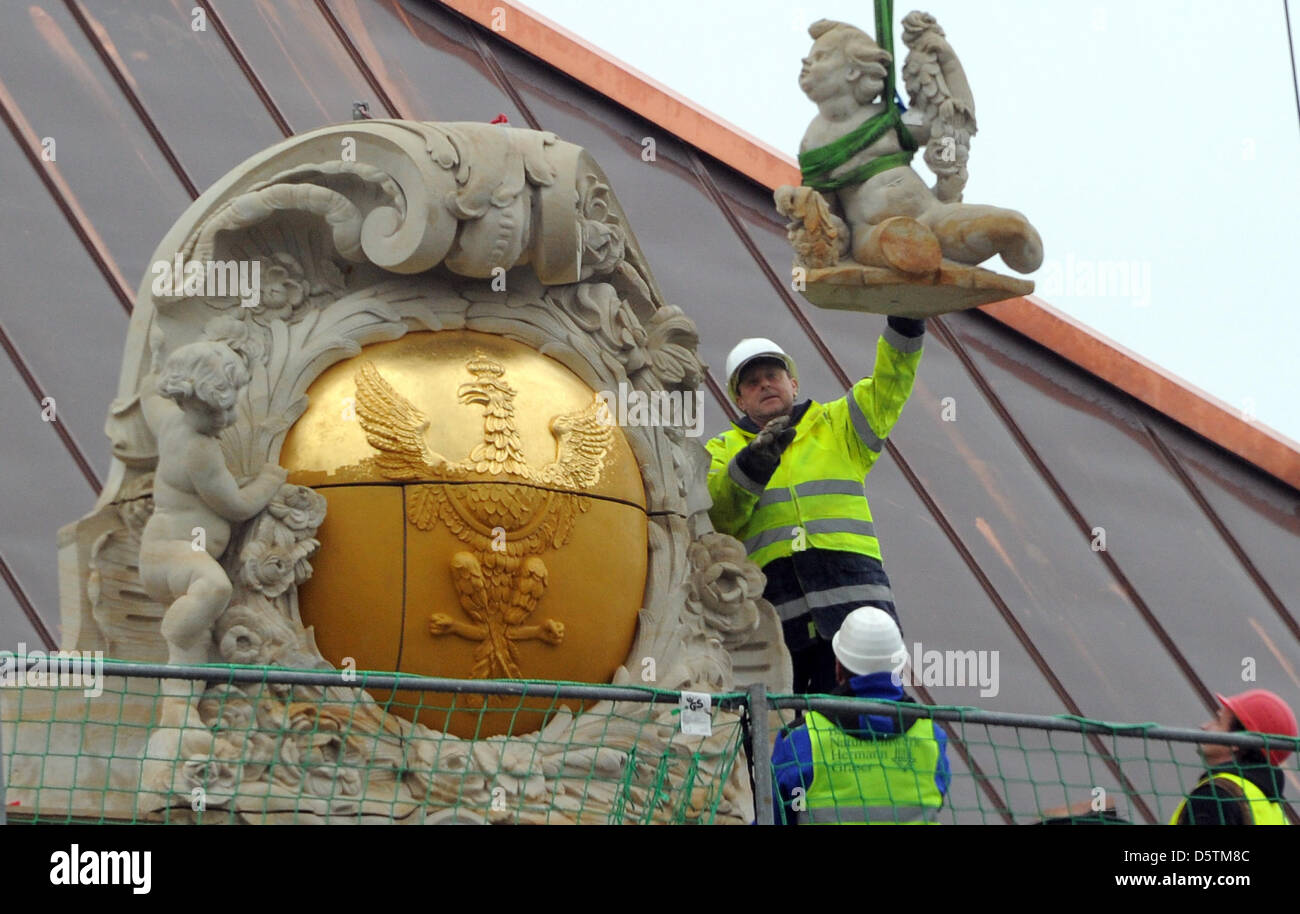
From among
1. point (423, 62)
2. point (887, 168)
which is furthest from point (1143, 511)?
point (887, 168)

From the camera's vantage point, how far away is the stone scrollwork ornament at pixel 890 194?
7.30m

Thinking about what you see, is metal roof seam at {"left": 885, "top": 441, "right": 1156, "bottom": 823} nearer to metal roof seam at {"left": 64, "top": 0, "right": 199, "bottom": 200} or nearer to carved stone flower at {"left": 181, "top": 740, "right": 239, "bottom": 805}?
metal roof seam at {"left": 64, "top": 0, "right": 199, "bottom": 200}

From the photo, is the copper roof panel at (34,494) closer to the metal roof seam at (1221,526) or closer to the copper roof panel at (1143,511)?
the copper roof panel at (1143,511)

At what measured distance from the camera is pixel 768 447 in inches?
299

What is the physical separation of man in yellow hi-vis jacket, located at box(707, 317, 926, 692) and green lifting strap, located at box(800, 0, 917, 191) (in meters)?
0.59

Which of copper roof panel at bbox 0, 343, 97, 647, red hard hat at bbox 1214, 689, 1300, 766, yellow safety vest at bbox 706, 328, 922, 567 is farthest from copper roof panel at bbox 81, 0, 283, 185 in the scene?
red hard hat at bbox 1214, 689, 1300, 766

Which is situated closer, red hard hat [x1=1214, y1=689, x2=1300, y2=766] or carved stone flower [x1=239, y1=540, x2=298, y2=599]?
carved stone flower [x1=239, y1=540, x2=298, y2=599]

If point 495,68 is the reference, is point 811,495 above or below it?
below

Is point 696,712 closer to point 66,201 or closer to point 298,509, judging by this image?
point 298,509

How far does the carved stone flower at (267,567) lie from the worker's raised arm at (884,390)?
2.18 meters

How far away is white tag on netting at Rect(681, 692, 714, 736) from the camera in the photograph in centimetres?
584

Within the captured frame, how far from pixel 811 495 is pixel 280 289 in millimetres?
2007

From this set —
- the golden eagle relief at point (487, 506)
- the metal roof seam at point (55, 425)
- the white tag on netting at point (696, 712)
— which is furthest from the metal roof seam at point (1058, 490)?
the white tag on netting at point (696, 712)

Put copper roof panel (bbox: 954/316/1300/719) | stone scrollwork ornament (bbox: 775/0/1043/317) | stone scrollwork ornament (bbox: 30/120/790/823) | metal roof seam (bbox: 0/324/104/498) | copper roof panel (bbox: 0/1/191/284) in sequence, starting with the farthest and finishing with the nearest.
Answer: copper roof panel (bbox: 954/316/1300/719)
copper roof panel (bbox: 0/1/191/284)
metal roof seam (bbox: 0/324/104/498)
stone scrollwork ornament (bbox: 775/0/1043/317)
stone scrollwork ornament (bbox: 30/120/790/823)
